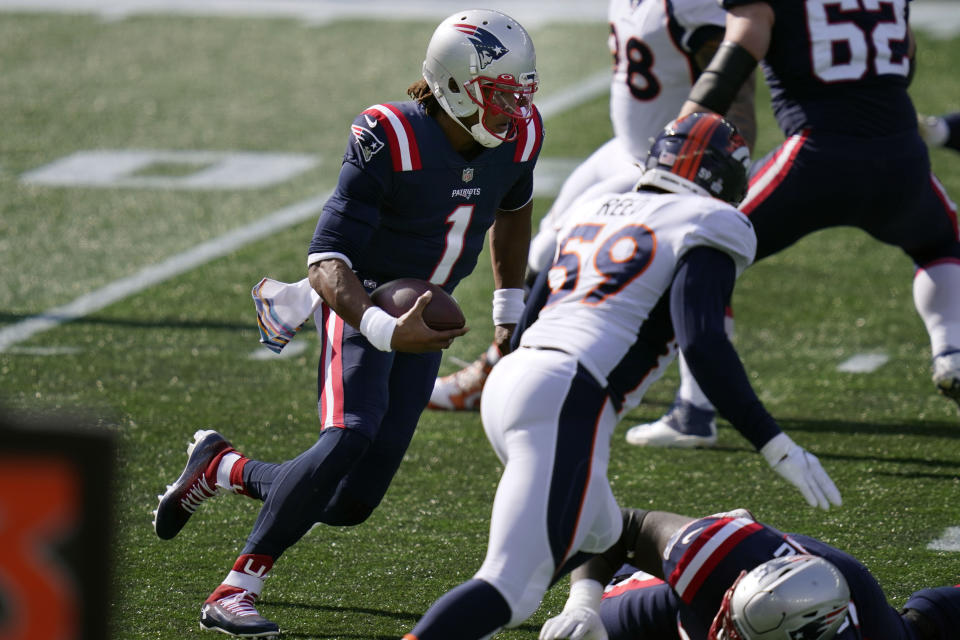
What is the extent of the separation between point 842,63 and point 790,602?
7.99 feet

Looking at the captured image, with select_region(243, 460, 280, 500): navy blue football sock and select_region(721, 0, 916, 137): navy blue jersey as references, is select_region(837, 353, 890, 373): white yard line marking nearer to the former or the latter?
select_region(721, 0, 916, 137): navy blue jersey

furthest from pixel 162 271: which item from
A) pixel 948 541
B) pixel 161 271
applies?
pixel 948 541

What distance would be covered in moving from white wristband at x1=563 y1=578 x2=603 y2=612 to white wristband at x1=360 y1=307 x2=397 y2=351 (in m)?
0.69

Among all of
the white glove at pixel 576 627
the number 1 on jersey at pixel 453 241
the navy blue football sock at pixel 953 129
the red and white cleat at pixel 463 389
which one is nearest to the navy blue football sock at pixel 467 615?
the white glove at pixel 576 627

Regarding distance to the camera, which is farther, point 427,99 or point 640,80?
point 640,80

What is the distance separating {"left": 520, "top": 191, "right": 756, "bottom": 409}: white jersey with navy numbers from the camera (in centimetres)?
328

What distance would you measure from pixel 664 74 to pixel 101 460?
14.2 feet

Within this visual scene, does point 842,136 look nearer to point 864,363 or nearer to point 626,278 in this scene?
point 864,363

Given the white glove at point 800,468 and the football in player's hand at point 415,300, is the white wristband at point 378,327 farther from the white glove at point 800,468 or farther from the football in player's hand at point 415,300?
the white glove at point 800,468

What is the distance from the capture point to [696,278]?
3.23 meters

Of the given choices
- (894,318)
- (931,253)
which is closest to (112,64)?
(894,318)

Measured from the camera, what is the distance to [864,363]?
20.3 feet

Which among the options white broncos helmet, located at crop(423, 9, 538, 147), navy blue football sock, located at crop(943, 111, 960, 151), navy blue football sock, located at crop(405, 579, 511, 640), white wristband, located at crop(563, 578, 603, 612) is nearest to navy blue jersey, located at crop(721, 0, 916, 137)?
navy blue football sock, located at crop(943, 111, 960, 151)

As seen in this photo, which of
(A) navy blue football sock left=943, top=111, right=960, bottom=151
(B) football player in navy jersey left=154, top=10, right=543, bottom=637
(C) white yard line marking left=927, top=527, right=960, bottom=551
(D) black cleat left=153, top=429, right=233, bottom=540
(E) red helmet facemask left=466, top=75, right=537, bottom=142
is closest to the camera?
(B) football player in navy jersey left=154, top=10, right=543, bottom=637
